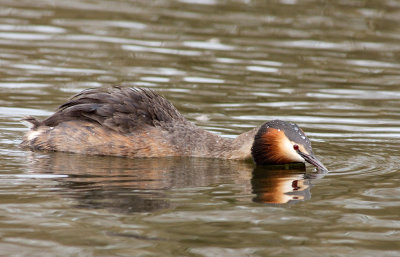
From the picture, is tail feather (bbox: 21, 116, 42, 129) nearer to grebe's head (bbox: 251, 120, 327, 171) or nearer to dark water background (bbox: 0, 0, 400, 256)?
dark water background (bbox: 0, 0, 400, 256)

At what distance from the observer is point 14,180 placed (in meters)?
8.33

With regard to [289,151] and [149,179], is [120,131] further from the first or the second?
[289,151]

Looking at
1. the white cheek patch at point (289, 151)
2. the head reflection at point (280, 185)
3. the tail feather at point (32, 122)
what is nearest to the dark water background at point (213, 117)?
the head reflection at point (280, 185)

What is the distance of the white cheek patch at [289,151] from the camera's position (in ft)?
31.2

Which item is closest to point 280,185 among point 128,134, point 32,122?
point 128,134

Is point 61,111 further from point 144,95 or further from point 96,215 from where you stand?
point 96,215

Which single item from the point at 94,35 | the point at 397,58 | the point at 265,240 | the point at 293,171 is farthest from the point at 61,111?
the point at 397,58

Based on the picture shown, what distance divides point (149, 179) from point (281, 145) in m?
1.75

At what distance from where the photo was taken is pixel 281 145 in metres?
9.66

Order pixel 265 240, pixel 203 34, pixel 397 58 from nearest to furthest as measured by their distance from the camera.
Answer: pixel 265 240, pixel 397 58, pixel 203 34

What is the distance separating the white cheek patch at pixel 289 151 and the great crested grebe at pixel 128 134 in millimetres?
229

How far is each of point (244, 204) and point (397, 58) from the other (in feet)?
28.6

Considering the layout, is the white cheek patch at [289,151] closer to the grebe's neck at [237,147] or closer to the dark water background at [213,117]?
the dark water background at [213,117]

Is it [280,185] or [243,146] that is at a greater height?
[243,146]
